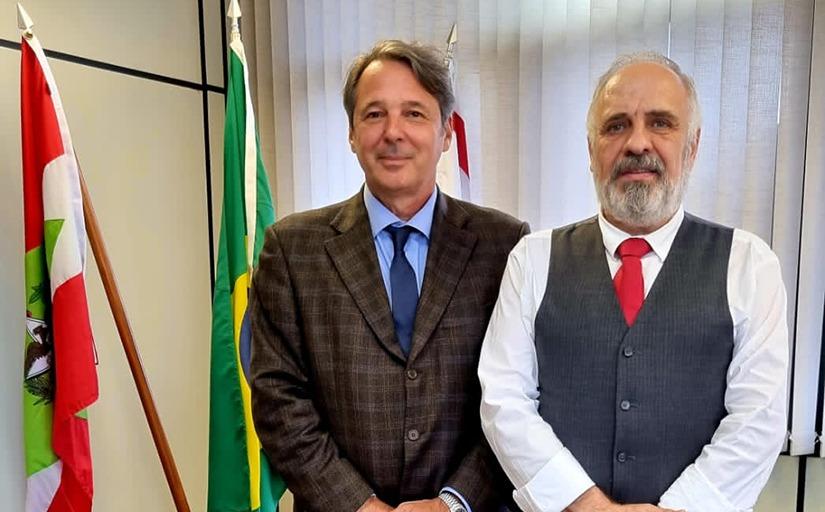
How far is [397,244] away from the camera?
53.1 inches

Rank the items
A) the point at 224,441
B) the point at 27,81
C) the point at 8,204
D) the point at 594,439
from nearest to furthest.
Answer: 1. the point at 594,439
2. the point at 27,81
3. the point at 8,204
4. the point at 224,441

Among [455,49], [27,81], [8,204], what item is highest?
[455,49]

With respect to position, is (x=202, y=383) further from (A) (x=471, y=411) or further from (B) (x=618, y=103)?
(B) (x=618, y=103)

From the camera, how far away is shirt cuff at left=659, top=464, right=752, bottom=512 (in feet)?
3.41

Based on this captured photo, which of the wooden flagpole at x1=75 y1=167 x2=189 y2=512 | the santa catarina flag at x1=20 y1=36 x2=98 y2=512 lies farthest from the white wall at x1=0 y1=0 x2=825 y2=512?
the wooden flagpole at x1=75 y1=167 x2=189 y2=512

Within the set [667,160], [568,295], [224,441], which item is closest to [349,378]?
[568,295]

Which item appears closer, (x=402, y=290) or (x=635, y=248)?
(x=635, y=248)

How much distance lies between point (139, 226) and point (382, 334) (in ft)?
4.91

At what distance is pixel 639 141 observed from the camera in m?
1.13

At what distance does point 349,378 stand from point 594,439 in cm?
52

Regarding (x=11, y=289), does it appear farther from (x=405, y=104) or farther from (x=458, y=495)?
(x=458, y=495)

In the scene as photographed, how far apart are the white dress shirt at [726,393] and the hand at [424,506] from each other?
0.56 feet

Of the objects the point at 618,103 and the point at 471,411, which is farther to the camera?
the point at 471,411

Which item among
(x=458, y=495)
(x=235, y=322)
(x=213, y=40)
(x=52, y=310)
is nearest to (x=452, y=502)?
(x=458, y=495)
